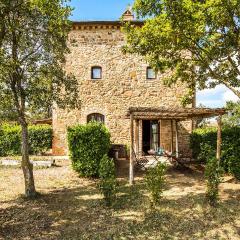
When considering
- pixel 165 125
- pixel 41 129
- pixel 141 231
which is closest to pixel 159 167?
pixel 141 231

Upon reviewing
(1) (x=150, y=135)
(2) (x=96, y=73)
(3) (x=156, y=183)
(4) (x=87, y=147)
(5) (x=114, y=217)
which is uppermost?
(2) (x=96, y=73)

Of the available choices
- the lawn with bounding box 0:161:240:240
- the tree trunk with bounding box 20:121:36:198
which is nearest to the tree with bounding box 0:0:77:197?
the tree trunk with bounding box 20:121:36:198

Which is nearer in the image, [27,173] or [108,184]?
[108,184]

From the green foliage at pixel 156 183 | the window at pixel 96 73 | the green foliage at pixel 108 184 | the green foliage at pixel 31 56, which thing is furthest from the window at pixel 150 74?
the green foliage at pixel 156 183

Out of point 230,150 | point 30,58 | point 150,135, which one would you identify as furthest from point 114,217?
point 150,135

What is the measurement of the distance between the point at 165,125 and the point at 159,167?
9447 millimetres

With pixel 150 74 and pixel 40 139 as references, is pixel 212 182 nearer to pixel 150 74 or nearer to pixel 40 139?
pixel 150 74

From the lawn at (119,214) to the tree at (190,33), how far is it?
385cm

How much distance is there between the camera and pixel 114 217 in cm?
866

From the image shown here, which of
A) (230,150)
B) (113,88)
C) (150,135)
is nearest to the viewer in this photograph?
(230,150)

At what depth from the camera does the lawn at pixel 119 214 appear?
777 cm

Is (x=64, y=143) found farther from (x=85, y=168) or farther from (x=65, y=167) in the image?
(x=85, y=168)

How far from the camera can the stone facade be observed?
734 inches

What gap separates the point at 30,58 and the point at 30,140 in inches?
402
